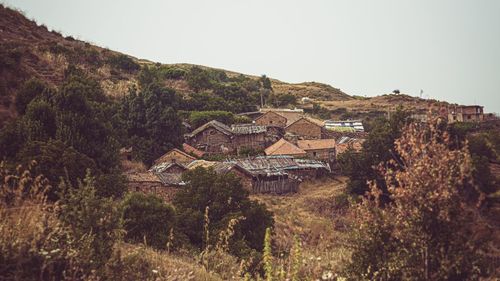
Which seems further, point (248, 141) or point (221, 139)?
point (248, 141)

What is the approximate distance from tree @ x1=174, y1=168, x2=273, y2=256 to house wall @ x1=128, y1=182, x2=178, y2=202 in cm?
963

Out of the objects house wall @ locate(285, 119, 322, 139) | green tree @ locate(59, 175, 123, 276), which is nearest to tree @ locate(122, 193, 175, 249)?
green tree @ locate(59, 175, 123, 276)

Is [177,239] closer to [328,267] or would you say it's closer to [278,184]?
[328,267]

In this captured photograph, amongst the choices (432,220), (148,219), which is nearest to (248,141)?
(148,219)

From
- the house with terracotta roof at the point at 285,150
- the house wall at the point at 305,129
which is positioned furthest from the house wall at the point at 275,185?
the house wall at the point at 305,129

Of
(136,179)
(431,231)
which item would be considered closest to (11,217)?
(431,231)

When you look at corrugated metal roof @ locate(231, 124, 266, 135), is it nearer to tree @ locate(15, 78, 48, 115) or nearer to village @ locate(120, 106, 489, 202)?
village @ locate(120, 106, 489, 202)

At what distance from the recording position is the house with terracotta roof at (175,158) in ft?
130

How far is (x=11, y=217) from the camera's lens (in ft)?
16.9

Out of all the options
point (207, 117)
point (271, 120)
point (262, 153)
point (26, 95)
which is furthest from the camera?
point (271, 120)

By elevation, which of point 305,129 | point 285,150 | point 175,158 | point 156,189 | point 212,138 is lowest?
point 156,189

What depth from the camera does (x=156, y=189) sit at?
3136cm

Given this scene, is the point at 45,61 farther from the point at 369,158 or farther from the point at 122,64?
the point at 122,64

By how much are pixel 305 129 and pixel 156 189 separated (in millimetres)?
34430
